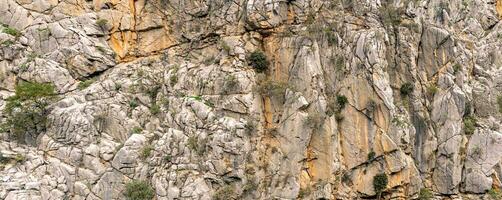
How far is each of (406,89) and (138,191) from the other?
74.4 ft

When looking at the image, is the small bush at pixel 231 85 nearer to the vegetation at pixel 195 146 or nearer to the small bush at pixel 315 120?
the vegetation at pixel 195 146

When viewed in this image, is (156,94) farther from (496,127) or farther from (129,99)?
(496,127)

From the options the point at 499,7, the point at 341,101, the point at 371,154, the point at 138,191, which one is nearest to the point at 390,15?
the point at 341,101

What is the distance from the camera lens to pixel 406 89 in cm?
4022

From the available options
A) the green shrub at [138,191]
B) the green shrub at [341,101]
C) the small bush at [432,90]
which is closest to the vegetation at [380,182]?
the green shrub at [341,101]

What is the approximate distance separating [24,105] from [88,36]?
25.8ft

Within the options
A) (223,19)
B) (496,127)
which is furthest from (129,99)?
(496,127)

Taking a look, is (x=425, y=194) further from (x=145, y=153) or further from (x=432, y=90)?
(x=145, y=153)

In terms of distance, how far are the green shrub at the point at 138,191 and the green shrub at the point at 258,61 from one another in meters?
12.4

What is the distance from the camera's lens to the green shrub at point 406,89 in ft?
132

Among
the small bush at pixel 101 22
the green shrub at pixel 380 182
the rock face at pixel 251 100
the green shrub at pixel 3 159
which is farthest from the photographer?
the small bush at pixel 101 22

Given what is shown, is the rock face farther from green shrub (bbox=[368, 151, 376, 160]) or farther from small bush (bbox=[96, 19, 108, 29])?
small bush (bbox=[96, 19, 108, 29])

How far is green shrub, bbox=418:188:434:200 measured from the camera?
39.3 meters

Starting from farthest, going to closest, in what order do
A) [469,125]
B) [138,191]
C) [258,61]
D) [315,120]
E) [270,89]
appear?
[469,125], [258,61], [270,89], [315,120], [138,191]
